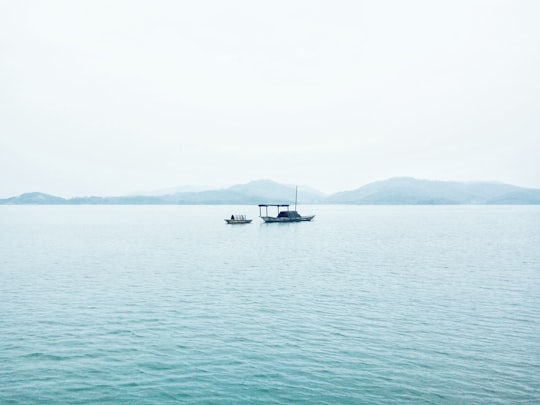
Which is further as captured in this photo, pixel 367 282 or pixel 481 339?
pixel 367 282


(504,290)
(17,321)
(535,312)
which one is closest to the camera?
(17,321)

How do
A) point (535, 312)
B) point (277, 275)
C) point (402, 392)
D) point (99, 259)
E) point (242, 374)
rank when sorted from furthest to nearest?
point (99, 259)
point (277, 275)
point (535, 312)
point (242, 374)
point (402, 392)

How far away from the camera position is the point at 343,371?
2208 centimetres

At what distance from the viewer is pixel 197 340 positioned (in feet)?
88.0

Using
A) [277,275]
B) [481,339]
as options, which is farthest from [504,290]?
[277,275]

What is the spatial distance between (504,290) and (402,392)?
2938 cm

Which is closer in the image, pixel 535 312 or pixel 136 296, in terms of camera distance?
pixel 535 312

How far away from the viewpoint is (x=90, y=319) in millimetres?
31344

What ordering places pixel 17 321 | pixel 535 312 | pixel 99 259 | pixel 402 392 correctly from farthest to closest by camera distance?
1. pixel 99 259
2. pixel 535 312
3. pixel 17 321
4. pixel 402 392

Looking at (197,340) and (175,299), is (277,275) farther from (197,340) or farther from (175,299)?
(197,340)

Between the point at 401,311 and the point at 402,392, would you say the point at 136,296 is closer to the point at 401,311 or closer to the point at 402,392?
the point at 401,311

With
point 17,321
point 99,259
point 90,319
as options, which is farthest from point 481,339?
point 99,259

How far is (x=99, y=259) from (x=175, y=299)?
33211mm

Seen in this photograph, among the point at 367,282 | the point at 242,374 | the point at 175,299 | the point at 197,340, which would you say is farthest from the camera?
the point at 367,282
